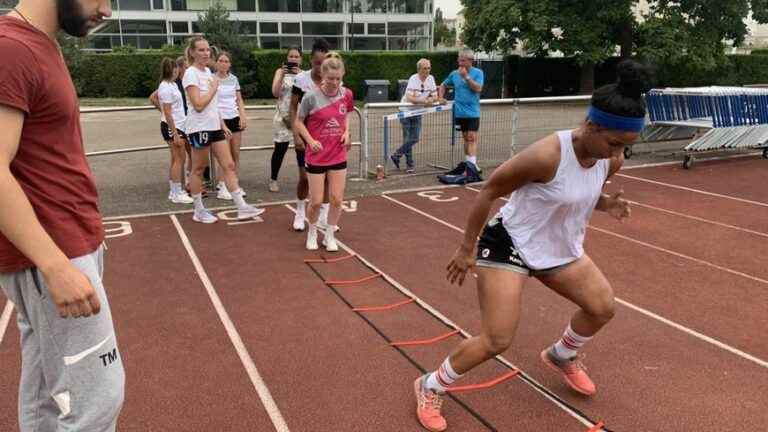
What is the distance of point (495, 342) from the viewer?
9.41 ft

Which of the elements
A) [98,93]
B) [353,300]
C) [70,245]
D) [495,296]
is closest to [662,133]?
[353,300]

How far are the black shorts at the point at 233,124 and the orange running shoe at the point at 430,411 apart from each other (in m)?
5.78

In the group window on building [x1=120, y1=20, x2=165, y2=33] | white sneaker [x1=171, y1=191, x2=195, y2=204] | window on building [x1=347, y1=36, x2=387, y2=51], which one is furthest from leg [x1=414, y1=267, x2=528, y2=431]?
window on building [x1=120, y1=20, x2=165, y2=33]

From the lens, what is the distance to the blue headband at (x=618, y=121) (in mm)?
2578

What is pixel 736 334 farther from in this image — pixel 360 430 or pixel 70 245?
pixel 70 245

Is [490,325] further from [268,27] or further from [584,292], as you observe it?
[268,27]

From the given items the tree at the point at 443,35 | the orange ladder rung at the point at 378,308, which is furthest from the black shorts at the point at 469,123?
the tree at the point at 443,35

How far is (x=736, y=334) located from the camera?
425 cm

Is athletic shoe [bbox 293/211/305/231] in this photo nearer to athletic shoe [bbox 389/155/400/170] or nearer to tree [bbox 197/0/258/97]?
athletic shoe [bbox 389/155/400/170]

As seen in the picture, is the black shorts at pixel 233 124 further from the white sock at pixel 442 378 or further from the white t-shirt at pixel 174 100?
the white sock at pixel 442 378

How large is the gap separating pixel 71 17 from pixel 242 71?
2735cm

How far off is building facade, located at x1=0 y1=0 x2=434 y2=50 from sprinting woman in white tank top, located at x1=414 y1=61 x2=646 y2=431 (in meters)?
40.3

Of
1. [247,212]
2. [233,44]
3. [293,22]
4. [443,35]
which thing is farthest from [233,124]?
[443,35]

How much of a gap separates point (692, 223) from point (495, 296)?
5.28m
